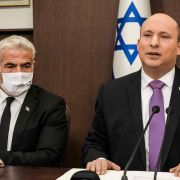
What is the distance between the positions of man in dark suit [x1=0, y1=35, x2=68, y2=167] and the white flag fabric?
0.68m

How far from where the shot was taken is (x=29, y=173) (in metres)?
1.74

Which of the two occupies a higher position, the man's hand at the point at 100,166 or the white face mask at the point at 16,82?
the white face mask at the point at 16,82

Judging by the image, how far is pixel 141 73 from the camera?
88.7 inches

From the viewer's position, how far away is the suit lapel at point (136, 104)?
80.4 inches

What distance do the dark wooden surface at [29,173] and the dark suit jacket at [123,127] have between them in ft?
0.85

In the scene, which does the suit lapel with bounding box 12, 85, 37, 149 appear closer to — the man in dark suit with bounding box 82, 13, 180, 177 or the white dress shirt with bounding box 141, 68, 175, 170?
the man in dark suit with bounding box 82, 13, 180, 177

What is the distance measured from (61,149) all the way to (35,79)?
1165 millimetres

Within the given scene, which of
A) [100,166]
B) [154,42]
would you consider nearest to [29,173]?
[100,166]

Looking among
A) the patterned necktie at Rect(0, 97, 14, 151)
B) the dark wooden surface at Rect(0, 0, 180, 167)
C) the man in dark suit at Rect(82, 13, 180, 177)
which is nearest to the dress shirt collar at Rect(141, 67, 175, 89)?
the man in dark suit at Rect(82, 13, 180, 177)

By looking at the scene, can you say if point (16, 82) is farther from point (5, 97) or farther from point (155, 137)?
point (155, 137)

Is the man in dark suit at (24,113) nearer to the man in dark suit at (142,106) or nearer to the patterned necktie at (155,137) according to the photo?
the man in dark suit at (142,106)

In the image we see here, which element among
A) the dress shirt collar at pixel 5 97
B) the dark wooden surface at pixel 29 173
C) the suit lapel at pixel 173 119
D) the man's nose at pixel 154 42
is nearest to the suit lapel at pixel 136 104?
the suit lapel at pixel 173 119

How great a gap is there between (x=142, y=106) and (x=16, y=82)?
83cm

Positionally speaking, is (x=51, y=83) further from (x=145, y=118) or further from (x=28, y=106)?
(x=145, y=118)
